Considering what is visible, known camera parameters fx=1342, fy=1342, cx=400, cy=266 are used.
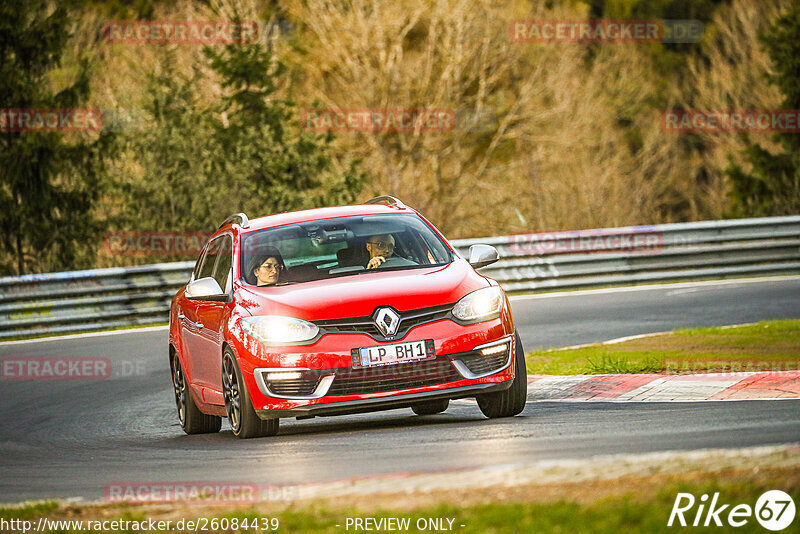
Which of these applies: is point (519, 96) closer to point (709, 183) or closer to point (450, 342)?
point (709, 183)

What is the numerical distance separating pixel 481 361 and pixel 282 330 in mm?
1382

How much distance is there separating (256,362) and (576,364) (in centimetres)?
484

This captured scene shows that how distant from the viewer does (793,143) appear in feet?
122

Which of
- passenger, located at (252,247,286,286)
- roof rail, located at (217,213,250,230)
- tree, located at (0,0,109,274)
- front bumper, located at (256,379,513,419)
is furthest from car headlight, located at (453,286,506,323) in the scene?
tree, located at (0,0,109,274)

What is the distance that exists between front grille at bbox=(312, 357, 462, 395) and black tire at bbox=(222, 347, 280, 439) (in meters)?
0.71

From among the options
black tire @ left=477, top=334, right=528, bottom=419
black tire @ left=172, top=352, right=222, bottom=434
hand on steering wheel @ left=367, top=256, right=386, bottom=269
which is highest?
hand on steering wheel @ left=367, top=256, right=386, bottom=269

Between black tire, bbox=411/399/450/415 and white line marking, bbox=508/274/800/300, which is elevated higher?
black tire, bbox=411/399/450/415

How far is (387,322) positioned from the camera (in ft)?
29.4

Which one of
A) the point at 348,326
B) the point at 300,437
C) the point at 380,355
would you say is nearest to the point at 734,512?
the point at 380,355

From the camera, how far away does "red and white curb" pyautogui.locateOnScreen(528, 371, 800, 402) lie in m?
10.3

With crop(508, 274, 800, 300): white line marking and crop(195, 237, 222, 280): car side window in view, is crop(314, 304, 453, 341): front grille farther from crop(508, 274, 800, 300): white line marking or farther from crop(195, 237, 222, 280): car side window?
crop(508, 274, 800, 300): white line marking

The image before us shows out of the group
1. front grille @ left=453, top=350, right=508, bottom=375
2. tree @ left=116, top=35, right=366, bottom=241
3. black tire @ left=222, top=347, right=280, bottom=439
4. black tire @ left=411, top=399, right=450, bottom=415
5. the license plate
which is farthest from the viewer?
tree @ left=116, top=35, right=366, bottom=241

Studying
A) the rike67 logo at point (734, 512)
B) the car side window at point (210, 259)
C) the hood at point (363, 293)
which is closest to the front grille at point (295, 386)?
the hood at point (363, 293)

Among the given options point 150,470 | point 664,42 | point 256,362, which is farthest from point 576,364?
point 664,42
